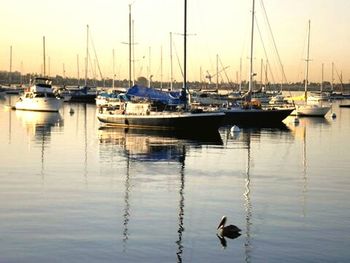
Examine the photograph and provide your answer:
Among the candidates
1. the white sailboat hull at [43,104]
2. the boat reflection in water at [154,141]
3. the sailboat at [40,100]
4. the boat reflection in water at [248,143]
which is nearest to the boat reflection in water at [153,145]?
the boat reflection in water at [154,141]

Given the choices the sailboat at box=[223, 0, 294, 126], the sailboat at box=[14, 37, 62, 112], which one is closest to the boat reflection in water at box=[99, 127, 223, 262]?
the sailboat at box=[223, 0, 294, 126]

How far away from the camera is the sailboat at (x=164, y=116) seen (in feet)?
171

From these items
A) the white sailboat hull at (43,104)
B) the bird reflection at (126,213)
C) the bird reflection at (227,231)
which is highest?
the white sailboat hull at (43,104)

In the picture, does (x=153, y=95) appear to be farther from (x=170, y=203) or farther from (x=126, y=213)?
(x=126, y=213)

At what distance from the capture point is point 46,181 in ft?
86.8

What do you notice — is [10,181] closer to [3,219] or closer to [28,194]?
[28,194]

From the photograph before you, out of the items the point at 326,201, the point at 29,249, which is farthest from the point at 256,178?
the point at 29,249

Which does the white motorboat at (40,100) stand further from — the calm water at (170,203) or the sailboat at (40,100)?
the calm water at (170,203)

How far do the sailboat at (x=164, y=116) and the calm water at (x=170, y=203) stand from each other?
399 inches

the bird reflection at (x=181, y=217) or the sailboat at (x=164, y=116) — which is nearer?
the bird reflection at (x=181, y=217)

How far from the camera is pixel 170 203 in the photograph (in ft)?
71.5

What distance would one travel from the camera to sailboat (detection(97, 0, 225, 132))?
52.1 metres

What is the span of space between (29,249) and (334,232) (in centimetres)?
800

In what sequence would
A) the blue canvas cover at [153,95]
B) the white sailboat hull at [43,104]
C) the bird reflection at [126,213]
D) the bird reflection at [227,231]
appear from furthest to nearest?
the white sailboat hull at [43,104] < the blue canvas cover at [153,95] < the bird reflection at [227,231] < the bird reflection at [126,213]
